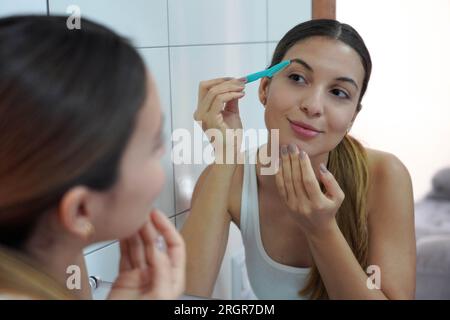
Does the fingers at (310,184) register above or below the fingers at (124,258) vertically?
above

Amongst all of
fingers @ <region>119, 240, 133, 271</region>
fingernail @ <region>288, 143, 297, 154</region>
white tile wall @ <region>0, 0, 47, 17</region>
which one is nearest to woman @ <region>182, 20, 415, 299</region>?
fingernail @ <region>288, 143, 297, 154</region>

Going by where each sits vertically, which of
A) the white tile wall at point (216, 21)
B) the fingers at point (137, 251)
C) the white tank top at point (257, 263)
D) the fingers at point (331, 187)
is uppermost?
the white tile wall at point (216, 21)

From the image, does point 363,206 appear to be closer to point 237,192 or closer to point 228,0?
point 237,192

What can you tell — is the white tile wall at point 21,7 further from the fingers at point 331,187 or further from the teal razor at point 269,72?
the fingers at point 331,187

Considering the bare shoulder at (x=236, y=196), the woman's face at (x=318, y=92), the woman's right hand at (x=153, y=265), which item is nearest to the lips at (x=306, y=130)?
the woman's face at (x=318, y=92)

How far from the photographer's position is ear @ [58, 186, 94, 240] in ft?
1.11

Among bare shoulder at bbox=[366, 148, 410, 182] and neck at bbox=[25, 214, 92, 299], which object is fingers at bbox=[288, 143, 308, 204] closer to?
bare shoulder at bbox=[366, 148, 410, 182]

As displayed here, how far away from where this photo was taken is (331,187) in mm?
538

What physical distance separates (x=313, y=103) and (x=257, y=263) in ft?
0.73

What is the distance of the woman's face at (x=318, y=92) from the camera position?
528 mm

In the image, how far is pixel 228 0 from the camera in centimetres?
61

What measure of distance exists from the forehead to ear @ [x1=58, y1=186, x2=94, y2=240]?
0.31m

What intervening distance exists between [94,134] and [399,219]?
15.8 inches

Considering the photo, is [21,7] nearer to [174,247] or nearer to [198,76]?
[198,76]
